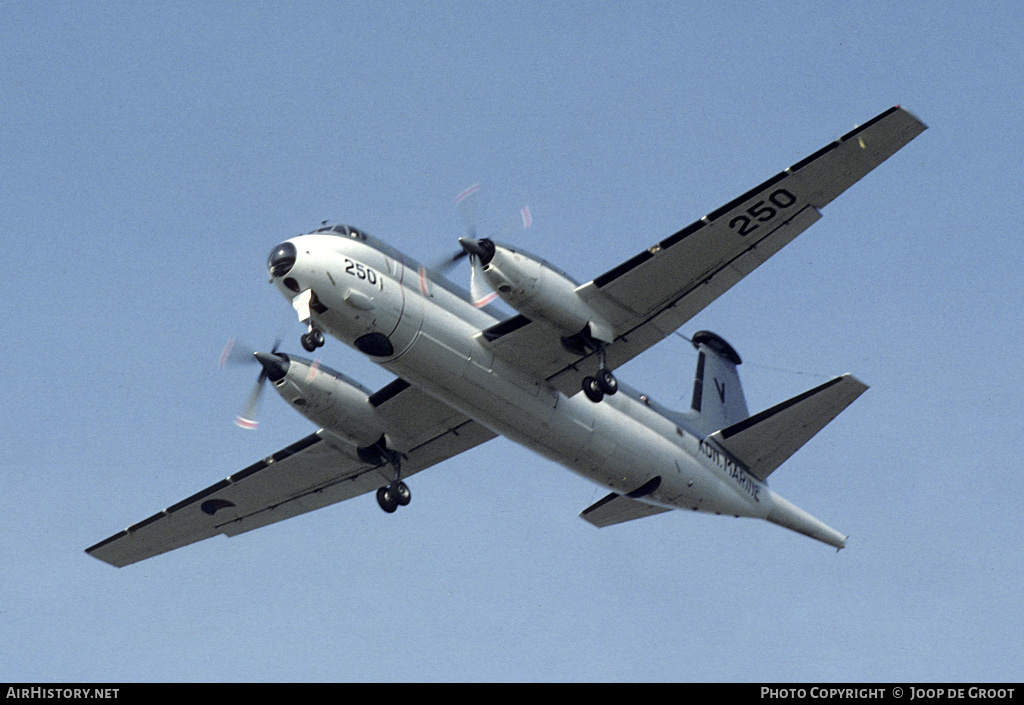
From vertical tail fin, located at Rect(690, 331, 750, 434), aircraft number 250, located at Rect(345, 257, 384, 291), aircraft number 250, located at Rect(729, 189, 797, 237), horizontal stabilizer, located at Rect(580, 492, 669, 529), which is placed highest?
vertical tail fin, located at Rect(690, 331, 750, 434)

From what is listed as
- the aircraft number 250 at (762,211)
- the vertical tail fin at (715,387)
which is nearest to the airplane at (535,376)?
the aircraft number 250 at (762,211)

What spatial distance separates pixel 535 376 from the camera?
24.6 metres

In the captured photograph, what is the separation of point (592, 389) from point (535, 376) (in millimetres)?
1182

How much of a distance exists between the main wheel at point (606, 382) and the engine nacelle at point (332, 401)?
5.10m

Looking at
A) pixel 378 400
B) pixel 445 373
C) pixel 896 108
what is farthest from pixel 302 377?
pixel 896 108

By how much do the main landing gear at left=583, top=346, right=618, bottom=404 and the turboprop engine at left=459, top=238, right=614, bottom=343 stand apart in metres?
0.56

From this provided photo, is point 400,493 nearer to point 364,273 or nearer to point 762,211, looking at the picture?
point 364,273

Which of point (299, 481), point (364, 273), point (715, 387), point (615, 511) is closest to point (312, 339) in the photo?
point (364, 273)

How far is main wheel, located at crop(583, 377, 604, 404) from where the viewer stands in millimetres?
24266

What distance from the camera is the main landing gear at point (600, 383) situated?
24266 millimetres

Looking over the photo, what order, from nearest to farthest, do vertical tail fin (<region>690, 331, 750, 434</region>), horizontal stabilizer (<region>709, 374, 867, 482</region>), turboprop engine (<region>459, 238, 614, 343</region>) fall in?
1. turboprop engine (<region>459, 238, 614, 343</region>)
2. horizontal stabilizer (<region>709, 374, 867, 482</region>)
3. vertical tail fin (<region>690, 331, 750, 434</region>)

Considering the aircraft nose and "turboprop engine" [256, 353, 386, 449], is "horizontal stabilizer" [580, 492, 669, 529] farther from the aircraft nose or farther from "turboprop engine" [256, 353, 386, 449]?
the aircraft nose

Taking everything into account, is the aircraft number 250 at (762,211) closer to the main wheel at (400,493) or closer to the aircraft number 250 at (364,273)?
the aircraft number 250 at (364,273)

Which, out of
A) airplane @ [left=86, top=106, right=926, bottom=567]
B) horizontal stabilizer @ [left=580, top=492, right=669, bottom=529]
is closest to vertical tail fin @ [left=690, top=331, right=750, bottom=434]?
airplane @ [left=86, top=106, right=926, bottom=567]
